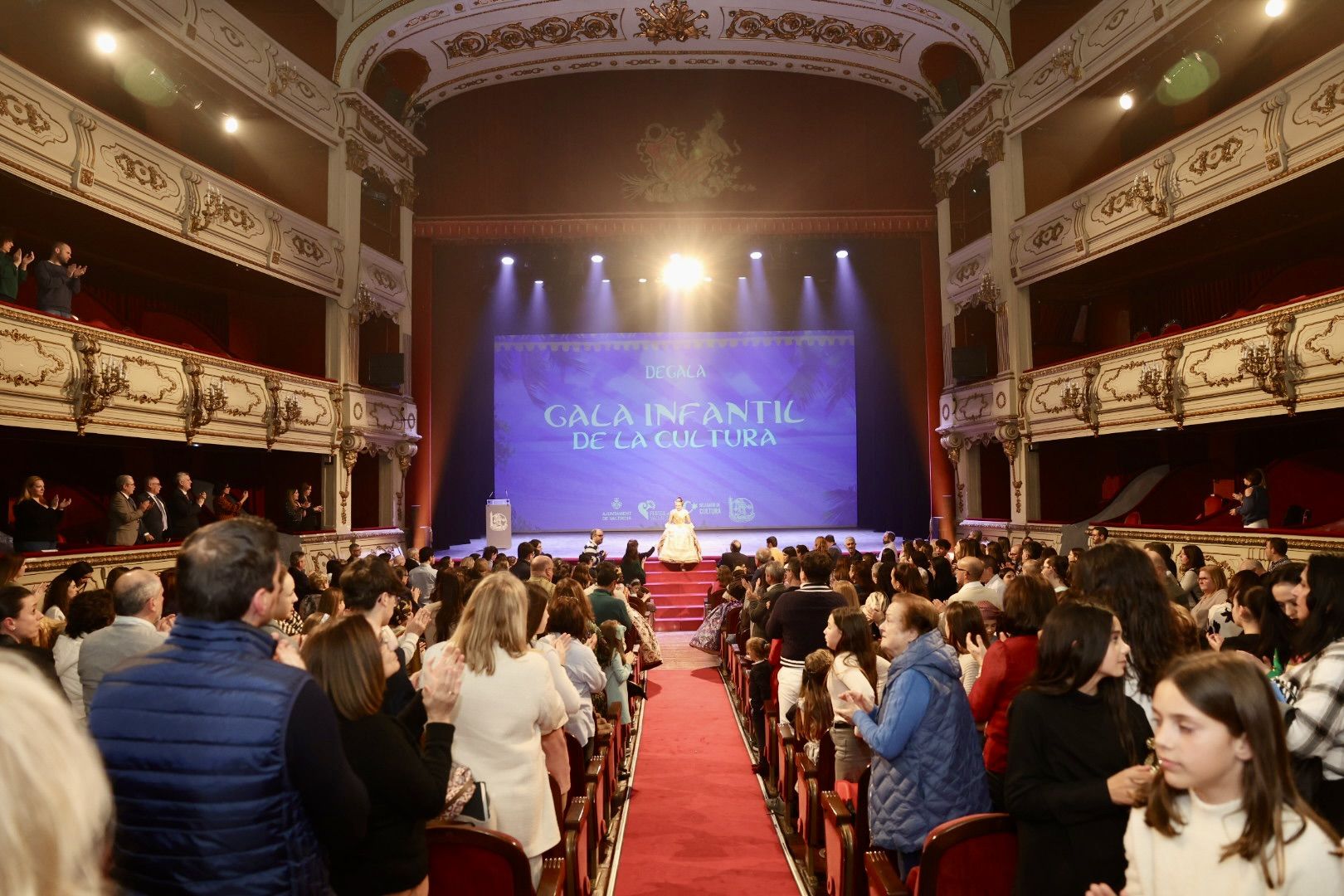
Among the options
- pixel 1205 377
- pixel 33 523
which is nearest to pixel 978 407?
pixel 1205 377

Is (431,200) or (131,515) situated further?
(431,200)

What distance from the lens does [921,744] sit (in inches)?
102

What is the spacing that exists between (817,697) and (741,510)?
38.4 ft

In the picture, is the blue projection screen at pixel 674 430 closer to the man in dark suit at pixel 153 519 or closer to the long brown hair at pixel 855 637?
the man in dark suit at pixel 153 519

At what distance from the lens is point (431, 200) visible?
579 inches

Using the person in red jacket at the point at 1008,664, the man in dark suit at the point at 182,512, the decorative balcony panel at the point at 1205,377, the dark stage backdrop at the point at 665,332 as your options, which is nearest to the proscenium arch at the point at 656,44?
the dark stage backdrop at the point at 665,332

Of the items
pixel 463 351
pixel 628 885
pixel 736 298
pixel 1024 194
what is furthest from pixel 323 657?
pixel 736 298

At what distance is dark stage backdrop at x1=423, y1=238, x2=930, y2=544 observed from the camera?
50.1 ft

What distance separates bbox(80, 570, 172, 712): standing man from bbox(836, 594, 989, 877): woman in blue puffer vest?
2.32 meters

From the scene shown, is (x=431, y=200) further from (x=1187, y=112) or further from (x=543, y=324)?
(x=1187, y=112)

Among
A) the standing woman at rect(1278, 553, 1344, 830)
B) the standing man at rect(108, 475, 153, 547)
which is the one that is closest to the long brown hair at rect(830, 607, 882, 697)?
the standing woman at rect(1278, 553, 1344, 830)

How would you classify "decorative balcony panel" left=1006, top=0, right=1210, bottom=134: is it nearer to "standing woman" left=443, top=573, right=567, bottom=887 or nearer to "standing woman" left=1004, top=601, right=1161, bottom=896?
"standing woman" left=1004, top=601, right=1161, bottom=896

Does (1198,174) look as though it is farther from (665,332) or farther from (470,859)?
(470,859)

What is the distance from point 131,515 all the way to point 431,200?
7990mm
